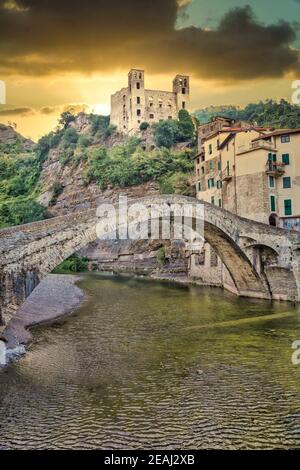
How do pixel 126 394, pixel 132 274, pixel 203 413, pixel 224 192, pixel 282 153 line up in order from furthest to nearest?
pixel 132 274 → pixel 224 192 → pixel 282 153 → pixel 126 394 → pixel 203 413

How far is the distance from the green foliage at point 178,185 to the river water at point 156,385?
107 ft

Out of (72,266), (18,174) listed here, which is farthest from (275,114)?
(18,174)

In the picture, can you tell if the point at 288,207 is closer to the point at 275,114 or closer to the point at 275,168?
the point at 275,168

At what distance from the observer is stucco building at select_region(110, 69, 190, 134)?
7581 cm

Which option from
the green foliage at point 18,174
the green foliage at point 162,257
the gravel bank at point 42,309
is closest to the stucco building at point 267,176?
the gravel bank at point 42,309

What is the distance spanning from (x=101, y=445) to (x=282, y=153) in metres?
25.3

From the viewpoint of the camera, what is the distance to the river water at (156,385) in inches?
321

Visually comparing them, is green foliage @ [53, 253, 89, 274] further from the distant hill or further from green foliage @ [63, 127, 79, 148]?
green foliage @ [63, 127, 79, 148]

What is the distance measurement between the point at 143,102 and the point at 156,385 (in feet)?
236

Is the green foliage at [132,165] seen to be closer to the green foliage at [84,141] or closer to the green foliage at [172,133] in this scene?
the green foliage at [172,133]

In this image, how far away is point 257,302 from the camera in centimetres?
2411

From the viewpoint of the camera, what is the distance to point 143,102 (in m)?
76.3
